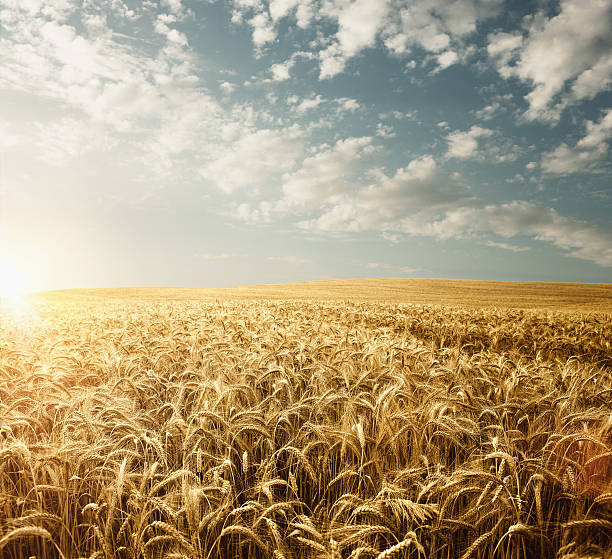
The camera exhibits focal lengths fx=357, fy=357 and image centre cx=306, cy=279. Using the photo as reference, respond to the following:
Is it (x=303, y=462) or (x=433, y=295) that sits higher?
(x=303, y=462)

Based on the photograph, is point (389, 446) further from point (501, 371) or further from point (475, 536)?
point (501, 371)

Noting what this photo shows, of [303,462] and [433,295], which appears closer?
[303,462]

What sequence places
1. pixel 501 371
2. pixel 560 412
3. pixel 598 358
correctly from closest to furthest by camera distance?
pixel 560 412 < pixel 501 371 < pixel 598 358

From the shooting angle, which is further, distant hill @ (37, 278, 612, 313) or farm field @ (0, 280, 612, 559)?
distant hill @ (37, 278, 612, 313)

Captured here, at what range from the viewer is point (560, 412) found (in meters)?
2.74

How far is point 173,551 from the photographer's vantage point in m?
1.60

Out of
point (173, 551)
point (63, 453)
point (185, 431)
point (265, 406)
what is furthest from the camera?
A: point (265, 406)

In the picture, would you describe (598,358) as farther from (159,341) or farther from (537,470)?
(159,341)

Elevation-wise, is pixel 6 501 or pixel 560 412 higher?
pixel 560 412

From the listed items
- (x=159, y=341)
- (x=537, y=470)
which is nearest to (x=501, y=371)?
(x=537, y=470)

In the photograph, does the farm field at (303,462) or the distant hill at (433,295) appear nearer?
the farm field at (303,462)

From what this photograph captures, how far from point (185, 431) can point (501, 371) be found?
3.66m

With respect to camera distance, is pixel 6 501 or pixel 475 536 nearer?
pixel 475 536

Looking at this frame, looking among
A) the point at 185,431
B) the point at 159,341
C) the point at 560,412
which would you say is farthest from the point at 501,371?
the point at 159,341
